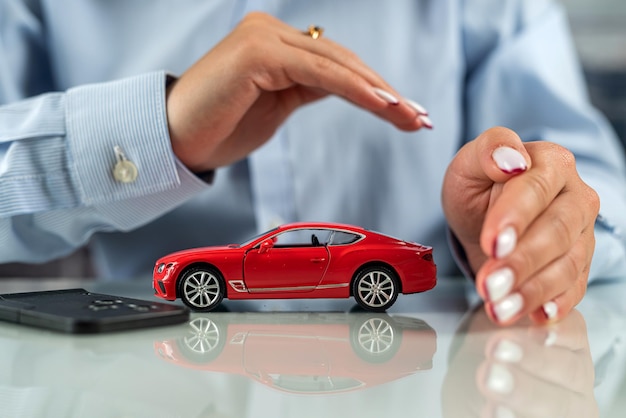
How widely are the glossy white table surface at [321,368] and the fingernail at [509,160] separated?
0.13 m

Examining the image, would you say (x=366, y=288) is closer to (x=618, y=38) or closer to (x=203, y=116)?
(x=203, y=116)

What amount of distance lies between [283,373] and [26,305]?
247mm

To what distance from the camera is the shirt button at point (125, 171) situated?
0.79 meters

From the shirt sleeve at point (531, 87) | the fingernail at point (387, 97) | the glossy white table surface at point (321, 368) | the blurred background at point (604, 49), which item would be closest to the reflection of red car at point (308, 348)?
the glossy white table surface at point (321, 368)

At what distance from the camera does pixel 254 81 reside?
0.73 meters

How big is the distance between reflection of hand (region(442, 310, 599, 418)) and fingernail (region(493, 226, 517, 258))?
0.07 m

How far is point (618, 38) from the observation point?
210 cm

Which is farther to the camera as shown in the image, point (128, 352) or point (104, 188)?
point (104, 188)

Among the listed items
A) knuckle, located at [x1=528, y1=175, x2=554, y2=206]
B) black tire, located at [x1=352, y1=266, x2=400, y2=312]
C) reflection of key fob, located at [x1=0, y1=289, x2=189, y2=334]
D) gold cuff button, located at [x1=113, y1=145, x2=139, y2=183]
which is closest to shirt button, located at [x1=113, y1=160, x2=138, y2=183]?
gold cuff button, located at [x1=113, y1=145, x2=139, y2=183]

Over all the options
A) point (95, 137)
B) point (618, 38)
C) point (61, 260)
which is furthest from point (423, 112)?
point (618, 38)

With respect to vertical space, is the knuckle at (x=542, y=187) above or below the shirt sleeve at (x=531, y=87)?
below

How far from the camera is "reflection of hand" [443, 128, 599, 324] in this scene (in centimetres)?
46

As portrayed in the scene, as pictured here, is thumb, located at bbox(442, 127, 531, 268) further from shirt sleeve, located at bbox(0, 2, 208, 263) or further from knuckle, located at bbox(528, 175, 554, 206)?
shirt sleeve, located at bbox(0, 2, 208, 263)

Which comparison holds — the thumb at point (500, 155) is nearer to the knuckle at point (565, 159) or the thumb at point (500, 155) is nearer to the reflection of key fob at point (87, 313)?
the knuckle at point (565, 159)
